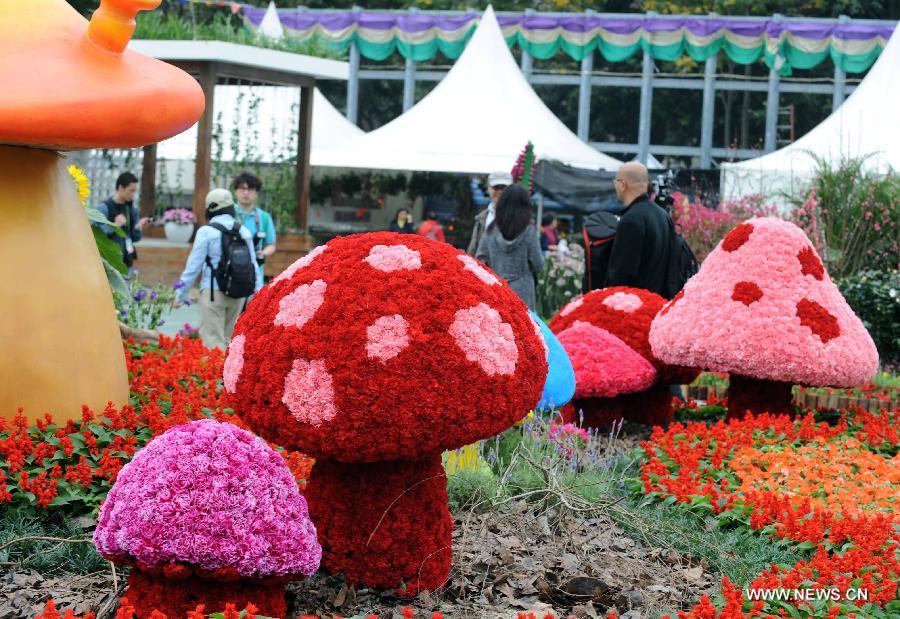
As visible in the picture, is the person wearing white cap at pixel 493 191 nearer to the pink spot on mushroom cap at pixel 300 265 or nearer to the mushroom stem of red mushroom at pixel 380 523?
the pink spot on mushroom cap at pixel 300 265

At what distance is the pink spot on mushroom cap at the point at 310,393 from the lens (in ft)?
11.4

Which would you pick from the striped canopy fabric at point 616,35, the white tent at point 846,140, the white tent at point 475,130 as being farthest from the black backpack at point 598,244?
the striped canopy fabric at point 616,35

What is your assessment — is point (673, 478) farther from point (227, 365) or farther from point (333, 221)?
point (333, 221)

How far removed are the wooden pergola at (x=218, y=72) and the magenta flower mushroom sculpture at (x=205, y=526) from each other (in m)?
10.2

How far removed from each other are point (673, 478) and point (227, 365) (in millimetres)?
2574

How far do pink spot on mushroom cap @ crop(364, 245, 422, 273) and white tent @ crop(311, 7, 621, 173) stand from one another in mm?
14506

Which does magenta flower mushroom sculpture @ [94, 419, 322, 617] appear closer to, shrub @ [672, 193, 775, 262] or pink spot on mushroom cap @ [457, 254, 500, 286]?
pink spot on mushroom cap @ [457, 254, 500, 286]

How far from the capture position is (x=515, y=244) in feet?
26.9

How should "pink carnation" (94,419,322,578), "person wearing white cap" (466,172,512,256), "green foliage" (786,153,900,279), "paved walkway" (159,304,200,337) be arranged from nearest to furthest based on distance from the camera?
"pink carnation" (94,419,322,578), "person wearing white cap" (466,172,512,256), "paved walkway" (159,304,200,337), "green foliage" (786,153,900,279)

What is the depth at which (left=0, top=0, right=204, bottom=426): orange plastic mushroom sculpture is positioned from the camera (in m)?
4.39

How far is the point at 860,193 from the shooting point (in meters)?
13.2

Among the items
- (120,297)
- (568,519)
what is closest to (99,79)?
(568,519)

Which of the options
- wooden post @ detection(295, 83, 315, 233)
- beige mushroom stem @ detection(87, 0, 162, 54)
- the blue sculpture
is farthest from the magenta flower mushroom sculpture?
wooden post @ detection(295, 83, 315, 233)

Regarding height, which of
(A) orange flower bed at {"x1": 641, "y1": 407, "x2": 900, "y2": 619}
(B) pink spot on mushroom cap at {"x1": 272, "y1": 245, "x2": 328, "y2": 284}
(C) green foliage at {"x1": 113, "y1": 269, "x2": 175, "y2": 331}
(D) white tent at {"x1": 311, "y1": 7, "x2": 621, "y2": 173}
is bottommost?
(A) orange flower bed at {"x1": 641, "y1": 407, "x2": 900, "y2": 619}
